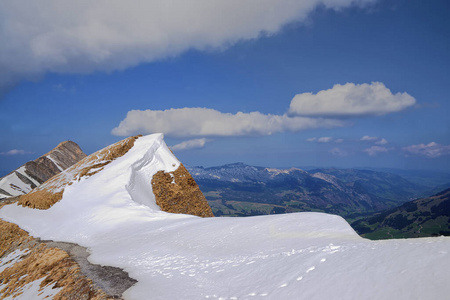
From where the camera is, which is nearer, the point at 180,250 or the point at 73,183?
the point at 180,250

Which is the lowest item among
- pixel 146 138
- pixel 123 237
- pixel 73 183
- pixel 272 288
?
pixel 272 288

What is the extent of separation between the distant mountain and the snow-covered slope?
189 feet

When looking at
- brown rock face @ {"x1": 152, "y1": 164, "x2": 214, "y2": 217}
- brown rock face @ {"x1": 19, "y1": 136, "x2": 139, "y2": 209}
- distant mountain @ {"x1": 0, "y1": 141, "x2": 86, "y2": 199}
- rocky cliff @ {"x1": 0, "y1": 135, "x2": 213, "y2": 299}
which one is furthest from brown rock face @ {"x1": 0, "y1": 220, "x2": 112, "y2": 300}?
distant mountain @ {"x1": 0, "y1": 141, "x2": 86, "y2": 199}

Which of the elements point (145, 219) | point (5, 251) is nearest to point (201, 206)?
point (145, 219)

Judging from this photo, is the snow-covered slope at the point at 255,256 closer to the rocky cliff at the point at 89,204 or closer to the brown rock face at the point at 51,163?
the rocky cliff at the point at 89,204

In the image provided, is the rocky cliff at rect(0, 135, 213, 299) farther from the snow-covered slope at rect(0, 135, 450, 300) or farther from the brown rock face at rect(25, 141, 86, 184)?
the brown rock face at rect(25, 141, 86, 184)

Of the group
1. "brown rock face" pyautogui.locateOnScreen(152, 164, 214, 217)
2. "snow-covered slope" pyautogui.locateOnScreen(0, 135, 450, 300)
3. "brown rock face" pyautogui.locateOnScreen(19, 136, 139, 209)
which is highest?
"brown rock face" pyautogui.locateOnScreen(19, 136, 139, 209)

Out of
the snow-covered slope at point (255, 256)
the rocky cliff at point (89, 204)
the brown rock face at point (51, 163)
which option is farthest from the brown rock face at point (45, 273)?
the brown rock face at point (51, 163)

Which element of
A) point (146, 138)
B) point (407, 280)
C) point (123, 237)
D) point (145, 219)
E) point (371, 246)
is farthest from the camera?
point (146, 138)

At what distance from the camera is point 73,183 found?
34688mm

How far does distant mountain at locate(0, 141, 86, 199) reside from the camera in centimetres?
7131

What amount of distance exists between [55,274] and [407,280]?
1737cm

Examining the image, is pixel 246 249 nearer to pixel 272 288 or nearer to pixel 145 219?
pixel 272 288

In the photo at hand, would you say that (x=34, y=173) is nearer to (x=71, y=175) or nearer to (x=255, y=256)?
(x=71, y=175)
